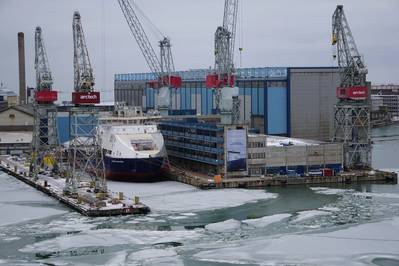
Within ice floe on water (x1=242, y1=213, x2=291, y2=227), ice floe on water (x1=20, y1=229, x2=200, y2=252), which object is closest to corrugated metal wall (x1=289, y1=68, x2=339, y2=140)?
ice floe on water (x1=242, y1=213, x2=291, y2=227)

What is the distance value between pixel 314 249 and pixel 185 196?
11.4 meters

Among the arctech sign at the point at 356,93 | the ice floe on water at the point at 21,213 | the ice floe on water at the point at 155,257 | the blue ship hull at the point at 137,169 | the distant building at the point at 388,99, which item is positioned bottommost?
the ice floe on water at the point at 155,257

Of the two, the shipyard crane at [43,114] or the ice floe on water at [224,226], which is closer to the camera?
the ice floe on water at [224,226]

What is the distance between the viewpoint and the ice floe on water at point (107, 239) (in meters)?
→ 22.0

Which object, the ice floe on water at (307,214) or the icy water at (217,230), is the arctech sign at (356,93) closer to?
the icy water at (217,230)

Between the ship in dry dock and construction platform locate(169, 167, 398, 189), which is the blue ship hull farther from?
construction platform locate(169, 167, 398, 189)

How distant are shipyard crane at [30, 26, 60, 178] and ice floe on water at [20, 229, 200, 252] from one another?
15376 millimetres

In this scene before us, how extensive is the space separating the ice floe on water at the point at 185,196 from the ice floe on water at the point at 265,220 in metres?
2.99

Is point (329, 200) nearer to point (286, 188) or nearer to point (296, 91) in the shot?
point (286, 188)

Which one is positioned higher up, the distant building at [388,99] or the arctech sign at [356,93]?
the distant building at [388,99]

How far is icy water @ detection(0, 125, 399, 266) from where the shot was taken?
20375 millimetres

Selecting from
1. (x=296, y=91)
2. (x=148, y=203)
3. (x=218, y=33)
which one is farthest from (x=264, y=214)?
(x=296, y=91)

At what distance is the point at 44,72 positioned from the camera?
40.2 m

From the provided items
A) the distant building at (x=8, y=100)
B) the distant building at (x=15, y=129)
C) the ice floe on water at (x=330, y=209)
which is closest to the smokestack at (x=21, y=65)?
the distant building at (x=8, y=100)
